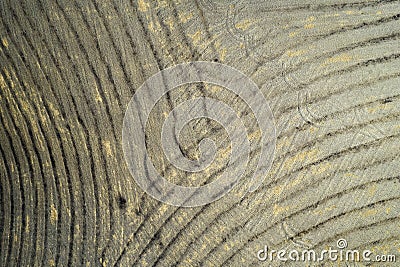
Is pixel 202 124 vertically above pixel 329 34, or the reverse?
pixel 329 34

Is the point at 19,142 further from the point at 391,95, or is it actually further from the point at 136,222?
the point at 391,95

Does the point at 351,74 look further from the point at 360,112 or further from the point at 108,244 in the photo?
A: the point at 108,244

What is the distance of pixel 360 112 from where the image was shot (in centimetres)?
68

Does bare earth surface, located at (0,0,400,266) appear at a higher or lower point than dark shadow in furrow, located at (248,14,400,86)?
lower

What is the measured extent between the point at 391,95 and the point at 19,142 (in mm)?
463

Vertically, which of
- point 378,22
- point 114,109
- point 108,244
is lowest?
point 108,244

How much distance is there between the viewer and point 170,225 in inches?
27.2

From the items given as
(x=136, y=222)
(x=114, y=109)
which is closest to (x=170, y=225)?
(x=136, y=222)

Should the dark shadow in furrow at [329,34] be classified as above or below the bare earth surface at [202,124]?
above

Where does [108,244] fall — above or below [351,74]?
below

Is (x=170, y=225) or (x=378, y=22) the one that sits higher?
(x=378, y=22)

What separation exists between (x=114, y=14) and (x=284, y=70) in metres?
0.22

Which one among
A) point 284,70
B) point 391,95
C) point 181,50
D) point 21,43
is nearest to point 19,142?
point 21,43

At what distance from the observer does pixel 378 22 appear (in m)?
0.69
